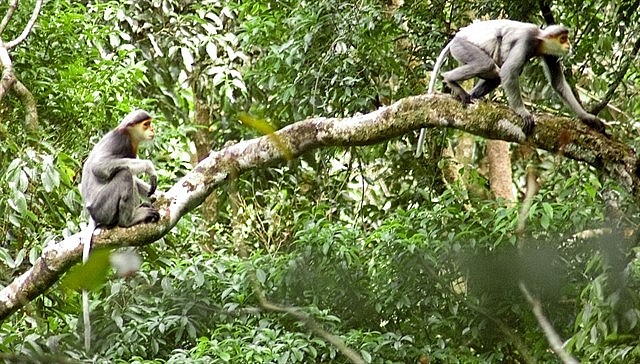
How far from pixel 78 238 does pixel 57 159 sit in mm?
592

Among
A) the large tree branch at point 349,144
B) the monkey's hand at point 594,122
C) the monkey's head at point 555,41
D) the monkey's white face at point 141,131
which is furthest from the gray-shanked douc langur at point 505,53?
the monkey's white face at point 141,131

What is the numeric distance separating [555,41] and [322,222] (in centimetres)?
142

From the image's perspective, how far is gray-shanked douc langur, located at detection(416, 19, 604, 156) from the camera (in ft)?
12.0

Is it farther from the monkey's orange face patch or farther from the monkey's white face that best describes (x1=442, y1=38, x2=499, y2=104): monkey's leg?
the monkey's white face

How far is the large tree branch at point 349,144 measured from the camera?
3100mm

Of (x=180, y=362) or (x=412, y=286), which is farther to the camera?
(x=412, y=286)

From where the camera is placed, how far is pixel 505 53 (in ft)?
12.5

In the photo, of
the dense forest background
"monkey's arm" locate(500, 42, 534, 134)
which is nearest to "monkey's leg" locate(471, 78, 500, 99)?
"monkey's arm" locate(500, 42, 534, 134)

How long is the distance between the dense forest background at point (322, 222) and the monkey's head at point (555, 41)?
26 cm

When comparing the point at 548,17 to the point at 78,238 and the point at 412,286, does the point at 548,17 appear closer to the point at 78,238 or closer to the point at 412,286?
the point at 412,286

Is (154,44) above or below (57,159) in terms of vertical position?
above

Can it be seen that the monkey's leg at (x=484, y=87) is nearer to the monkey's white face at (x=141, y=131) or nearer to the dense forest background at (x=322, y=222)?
the dense forest background at (x=322, y=222)

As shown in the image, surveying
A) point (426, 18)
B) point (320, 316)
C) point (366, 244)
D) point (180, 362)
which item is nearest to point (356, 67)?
point (426, 18)

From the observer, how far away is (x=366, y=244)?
4465 mm
